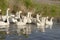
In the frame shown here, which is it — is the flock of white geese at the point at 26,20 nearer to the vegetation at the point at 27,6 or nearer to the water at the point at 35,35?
the vegetation at the point at 27,6

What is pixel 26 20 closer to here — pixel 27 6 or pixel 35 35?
pixel 27 6

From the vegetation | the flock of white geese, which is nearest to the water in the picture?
the flock of white geese

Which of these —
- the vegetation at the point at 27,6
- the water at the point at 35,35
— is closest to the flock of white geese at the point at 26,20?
the vegetation at the point at 27,6

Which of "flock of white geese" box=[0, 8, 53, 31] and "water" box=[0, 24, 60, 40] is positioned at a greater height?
"flock of white geese" box=[0, 8, 53, 31]

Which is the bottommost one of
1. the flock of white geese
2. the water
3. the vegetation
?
the water

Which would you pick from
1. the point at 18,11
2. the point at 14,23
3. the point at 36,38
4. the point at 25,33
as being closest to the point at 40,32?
the point at 25,33

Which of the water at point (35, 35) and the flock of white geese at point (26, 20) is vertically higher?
the flock of white geese at point (26, 20)

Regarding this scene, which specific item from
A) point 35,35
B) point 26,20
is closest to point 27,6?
point 26,20

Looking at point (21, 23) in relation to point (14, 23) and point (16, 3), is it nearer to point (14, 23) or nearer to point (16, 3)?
point (14, 23)

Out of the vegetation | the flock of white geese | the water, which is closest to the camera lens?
the water

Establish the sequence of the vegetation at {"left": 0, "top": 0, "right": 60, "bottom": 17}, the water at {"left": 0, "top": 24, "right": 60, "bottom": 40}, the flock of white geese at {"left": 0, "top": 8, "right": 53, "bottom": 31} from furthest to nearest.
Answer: the vegetation at {"left": 0, "top": 0, "right": 60, "bottom": 17}, the flock of white geese at {"left": 0, "top": 8, "right": 53, "bottom": 31}, the water at {"left": 0, "top": 24, "right": 60, "bottom": 40}

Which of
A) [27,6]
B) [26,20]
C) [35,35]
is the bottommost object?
[35,35]

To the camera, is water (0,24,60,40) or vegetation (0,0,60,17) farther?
vegetation (0,0,60,17)

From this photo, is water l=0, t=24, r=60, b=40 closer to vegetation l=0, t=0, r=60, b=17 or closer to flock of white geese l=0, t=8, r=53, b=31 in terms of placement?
flock of white geese l=0, t=8, r=53, b=31
